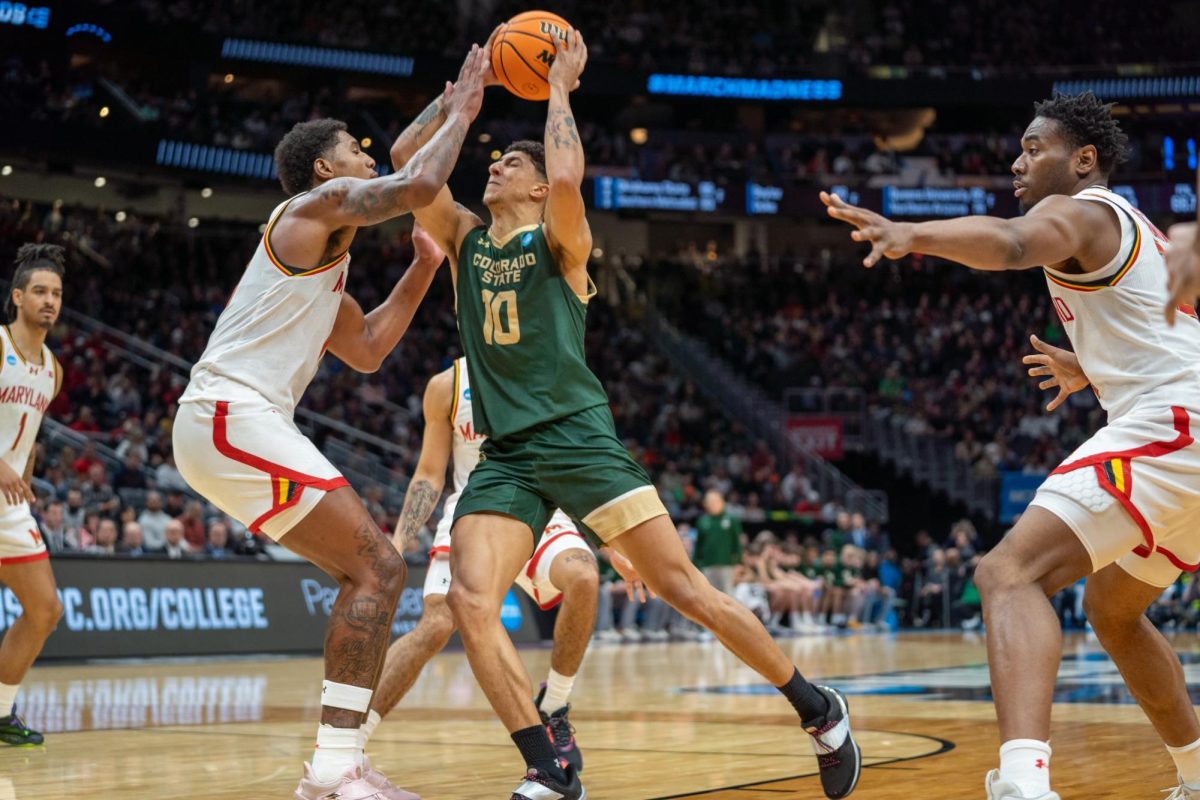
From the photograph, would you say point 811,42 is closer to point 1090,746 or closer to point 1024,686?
point 1090,746

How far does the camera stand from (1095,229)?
455 centimetres

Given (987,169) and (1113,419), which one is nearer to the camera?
(1113,419)

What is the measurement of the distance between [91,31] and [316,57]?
4682 mm

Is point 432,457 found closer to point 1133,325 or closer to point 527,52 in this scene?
point 527,52

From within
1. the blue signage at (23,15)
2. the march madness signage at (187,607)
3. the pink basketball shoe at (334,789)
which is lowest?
the march madness signage at (187,607)

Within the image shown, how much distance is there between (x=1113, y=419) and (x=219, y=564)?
39.3ft

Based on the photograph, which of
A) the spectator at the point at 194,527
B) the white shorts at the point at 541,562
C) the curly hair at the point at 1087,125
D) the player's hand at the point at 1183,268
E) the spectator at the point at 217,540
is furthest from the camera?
the spectator at the point at 194,527

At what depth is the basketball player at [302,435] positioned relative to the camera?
211 inches

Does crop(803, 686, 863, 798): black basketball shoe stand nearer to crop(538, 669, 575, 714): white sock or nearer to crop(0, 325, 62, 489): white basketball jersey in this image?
crop(538, 669, 575, 714): white sock

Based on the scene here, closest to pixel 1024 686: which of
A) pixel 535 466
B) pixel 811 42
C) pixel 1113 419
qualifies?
pixel 1113 419

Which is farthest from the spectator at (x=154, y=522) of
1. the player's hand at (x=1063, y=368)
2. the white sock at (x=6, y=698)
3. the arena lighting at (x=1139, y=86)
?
the arena lighting at (x=1139, y=86)

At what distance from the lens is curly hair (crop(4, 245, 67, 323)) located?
806 cm

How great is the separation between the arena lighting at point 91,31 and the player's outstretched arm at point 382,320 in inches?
1001

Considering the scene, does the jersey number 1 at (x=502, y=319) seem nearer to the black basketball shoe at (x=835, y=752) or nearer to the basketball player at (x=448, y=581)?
the basketball player at (x=448, y=581)
